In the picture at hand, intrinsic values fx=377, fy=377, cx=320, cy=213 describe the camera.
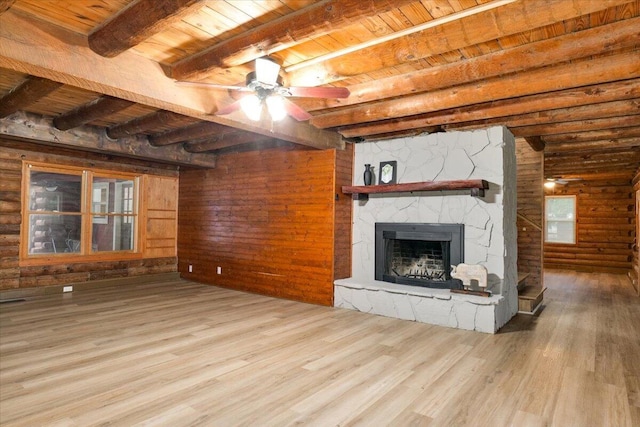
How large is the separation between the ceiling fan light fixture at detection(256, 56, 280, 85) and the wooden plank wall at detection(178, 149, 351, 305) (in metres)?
2.86

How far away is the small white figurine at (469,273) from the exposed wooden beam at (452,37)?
2773mm

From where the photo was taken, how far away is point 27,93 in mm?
3883

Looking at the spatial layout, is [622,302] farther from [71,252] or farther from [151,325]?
[71,252]

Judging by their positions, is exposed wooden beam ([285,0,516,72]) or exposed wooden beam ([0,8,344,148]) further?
exposed wooden beam ([0,8,344,148])

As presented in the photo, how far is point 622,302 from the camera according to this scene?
6195mm

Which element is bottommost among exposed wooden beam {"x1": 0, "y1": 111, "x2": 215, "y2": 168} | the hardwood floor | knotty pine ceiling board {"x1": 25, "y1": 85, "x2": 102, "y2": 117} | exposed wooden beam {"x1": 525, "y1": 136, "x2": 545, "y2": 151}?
the hardwood floor

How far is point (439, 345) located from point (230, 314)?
2.72 metres

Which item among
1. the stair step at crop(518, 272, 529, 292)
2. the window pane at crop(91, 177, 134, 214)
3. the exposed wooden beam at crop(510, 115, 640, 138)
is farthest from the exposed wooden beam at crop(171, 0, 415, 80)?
the stair step at crop(518, 272, 529, 292)

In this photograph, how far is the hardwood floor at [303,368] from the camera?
2516 millimetres

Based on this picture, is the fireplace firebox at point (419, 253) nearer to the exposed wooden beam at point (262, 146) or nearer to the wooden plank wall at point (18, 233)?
the exposed wooden beam at point (262, 146)

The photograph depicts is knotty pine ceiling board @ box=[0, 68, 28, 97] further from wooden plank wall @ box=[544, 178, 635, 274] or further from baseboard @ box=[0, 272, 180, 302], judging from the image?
wooden plank wall @ box=[544, 178, 635, 274]

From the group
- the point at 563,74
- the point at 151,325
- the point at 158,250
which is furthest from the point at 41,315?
the point at 563,74

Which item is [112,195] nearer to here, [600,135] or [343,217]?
[343,217]

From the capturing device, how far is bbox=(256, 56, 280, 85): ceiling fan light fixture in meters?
2.85
